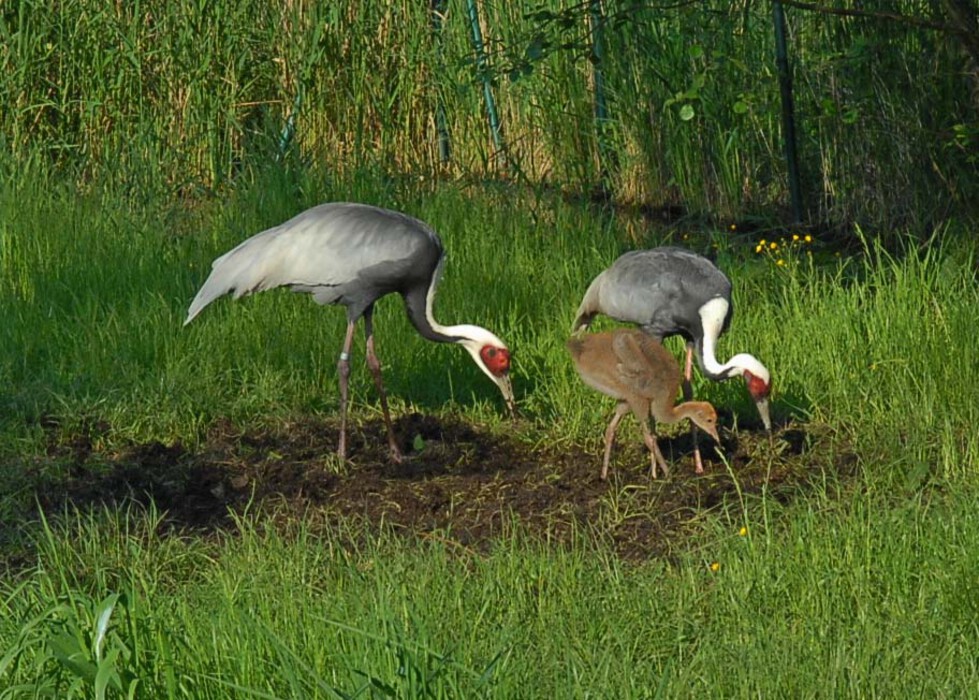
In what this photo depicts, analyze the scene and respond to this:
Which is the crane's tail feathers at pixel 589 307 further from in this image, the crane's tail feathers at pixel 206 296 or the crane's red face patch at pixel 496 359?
the crane's tail feathers at pixel 206 296

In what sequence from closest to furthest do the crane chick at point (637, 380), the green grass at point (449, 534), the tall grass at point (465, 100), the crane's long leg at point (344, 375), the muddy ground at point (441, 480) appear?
the green grass at point (449, 534)
the muddy ground at point (441, 480)
the crane chick at point (637, 380)
the crane's long leg at point (344, 375)
the tall grass at point (465, 100)

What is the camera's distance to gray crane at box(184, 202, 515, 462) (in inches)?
266

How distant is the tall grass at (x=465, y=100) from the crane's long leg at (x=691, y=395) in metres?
2.38

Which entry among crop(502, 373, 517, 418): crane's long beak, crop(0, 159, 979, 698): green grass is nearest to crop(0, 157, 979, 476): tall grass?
crop(0, 159, 979, 698): green grass

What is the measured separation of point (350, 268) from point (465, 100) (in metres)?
3.54

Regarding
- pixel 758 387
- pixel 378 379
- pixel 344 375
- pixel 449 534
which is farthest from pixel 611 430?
pixel 344 375

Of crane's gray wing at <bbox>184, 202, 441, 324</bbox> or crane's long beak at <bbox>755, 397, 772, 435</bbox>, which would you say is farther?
crane's gray wing at <bbox>184, 202, 441, 324</bbox>

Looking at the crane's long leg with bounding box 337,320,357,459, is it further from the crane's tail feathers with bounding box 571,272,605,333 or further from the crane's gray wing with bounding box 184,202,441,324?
the crane's tail feathers with bounding box 571,272,605,333

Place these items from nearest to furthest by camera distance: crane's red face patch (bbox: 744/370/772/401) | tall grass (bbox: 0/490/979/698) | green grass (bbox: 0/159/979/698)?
tall grass (bbox: 0/490/979/698), green grass (bbox: 0/159/979/698), crane's red face patch (bbox: 744/370/772/401)

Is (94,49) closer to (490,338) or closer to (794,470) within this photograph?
(490,338)

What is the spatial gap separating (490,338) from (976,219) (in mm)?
3027

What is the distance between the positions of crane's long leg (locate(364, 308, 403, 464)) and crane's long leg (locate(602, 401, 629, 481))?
2.64 feet

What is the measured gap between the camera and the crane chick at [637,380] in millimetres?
6082

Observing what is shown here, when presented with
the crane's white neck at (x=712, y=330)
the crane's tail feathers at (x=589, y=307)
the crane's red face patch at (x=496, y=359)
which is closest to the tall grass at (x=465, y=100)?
the crane's tail feathers at (x=589, y=307)
